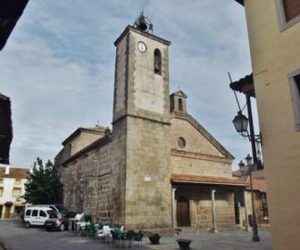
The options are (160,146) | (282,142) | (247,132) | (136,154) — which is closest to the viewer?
(282,142)

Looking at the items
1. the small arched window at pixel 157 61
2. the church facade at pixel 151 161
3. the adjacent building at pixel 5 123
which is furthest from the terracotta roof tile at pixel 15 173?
the adjacent building at pixel 5 123

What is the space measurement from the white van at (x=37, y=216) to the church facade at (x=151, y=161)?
2349 mm

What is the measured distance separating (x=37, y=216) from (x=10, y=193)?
2697 cm

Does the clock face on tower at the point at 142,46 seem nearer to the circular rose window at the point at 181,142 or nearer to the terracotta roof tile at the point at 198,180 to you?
the circular rose window at the point at 181,142

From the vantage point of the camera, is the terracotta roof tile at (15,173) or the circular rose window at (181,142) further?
the terracotta roof tile at (15,173)

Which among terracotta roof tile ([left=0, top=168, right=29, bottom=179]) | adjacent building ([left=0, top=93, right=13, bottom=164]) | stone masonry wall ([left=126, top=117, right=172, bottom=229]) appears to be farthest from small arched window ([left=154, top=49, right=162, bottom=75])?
terracotta roof tile ([left=0, top=168, right=29, bottom=179])

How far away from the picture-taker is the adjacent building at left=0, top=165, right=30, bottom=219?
1656 inches

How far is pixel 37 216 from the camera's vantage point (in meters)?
19.8

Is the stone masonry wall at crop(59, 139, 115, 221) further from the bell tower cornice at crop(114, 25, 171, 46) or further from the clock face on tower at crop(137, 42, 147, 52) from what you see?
the bell tower cornice at crop(114, 25, 171, 46)

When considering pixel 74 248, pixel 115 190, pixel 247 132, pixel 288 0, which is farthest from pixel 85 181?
pixel 288 0

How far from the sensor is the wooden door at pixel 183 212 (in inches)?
688

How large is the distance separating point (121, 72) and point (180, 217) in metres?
9.49

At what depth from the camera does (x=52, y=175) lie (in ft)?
87.2

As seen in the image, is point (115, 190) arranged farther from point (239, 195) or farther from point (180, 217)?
point (239, 195)
